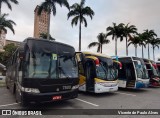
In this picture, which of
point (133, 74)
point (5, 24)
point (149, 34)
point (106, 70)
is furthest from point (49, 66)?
point (149, 34)

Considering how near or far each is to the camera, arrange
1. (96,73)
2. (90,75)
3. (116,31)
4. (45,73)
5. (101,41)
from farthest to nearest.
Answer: (101,41) → (116,31) → (90,75) → (96,73) → (45,73)

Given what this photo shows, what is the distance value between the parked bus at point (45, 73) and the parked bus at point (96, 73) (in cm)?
284

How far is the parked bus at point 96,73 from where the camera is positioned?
→ 10719mm

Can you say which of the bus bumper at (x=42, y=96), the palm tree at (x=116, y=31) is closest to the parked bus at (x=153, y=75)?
the bus bumper at (x=42, y=96)

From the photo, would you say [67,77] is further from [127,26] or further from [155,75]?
[127,26]

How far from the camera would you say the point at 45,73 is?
23.0ft

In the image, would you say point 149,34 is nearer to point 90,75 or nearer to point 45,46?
point 90,75

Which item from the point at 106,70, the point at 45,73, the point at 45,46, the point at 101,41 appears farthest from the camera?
the point at 101,41

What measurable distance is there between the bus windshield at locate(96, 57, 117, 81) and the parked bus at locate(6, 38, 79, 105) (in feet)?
10.4

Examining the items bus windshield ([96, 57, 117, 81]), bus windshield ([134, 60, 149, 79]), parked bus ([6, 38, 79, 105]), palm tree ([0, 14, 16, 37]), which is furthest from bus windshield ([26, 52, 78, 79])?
palm tree ([0, 14, 16, 37])

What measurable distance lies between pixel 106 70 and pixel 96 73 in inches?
36.1

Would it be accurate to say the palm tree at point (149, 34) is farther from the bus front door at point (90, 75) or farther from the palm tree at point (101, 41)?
the bus front door at point (90, 75)

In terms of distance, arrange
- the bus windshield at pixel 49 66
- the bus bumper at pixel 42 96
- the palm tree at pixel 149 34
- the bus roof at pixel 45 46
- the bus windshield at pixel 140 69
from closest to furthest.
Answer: the bus bumper at pixel 42 96 < the bus windshield at pixel 49 66 < the bus roof at pixel 45 46 < the bus windshield at pixel 140 69 < the palm tree at pixel 149 34

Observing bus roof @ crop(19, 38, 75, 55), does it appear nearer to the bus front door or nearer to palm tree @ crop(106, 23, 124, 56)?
the bus front door
